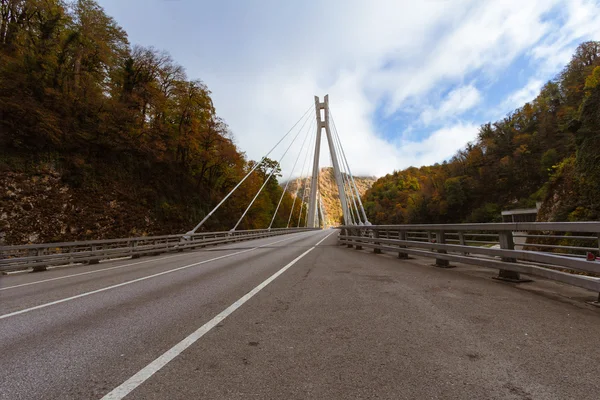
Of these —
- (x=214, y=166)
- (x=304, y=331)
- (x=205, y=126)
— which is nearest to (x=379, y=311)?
(x=304, y=331)

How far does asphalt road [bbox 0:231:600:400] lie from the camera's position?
234 centimetres

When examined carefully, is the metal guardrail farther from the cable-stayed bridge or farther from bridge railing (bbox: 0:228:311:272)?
bridge railing (bbox: 0:228:311:272)

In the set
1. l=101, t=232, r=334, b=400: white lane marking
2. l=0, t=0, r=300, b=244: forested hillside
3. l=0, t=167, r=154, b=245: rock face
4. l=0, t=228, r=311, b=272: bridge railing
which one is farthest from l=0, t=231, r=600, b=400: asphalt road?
l=0, t=0, r=300, b=244: forested hillside

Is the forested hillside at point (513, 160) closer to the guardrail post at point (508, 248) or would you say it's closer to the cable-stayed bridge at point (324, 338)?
the guardrail post at point (508, 248)

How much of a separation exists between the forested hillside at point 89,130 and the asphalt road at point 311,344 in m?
18.3

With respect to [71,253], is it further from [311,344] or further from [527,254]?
[527,254]

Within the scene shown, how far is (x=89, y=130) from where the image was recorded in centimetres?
2388

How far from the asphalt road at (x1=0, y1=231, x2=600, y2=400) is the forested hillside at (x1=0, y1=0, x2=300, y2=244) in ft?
59.9

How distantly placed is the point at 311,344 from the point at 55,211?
75.7ft

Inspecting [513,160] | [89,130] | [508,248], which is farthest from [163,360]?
[513,160]

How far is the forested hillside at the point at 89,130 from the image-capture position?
1900cm

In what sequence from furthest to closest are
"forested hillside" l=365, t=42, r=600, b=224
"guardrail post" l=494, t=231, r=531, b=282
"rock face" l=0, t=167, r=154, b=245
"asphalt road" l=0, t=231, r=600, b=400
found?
1. "forested hillside" l=365, t=42, r=600, b=224
2. "rock face" l=0, t=167, r=154, b=245
3. "guardrail post" l=494, t=231, r=531, b=282
4. "asphalt road" l=0, t=231, r=600, b=400

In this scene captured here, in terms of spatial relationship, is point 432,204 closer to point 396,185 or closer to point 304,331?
point 396,185

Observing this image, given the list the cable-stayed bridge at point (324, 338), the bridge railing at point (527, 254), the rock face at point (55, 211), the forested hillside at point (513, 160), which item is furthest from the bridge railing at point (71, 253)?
the forested hillside at point (513, 160)
